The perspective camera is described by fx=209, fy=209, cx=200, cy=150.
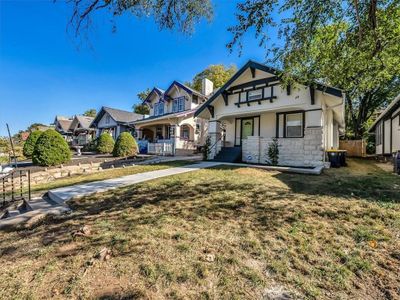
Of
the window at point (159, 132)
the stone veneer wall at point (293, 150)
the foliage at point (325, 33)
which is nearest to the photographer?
the foliage at point (325, 33)

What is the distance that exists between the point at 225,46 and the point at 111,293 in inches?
267

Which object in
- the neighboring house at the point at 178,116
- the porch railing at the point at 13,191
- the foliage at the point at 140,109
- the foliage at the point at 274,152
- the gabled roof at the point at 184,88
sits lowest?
the porch railing at the point at 13,191

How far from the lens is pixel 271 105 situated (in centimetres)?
1142

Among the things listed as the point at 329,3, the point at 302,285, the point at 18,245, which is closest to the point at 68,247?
the point at 18,245

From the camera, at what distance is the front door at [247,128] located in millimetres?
13453

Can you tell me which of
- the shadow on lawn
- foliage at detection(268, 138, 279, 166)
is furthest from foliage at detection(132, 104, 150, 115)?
the shadow on lawn

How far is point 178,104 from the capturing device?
2109 centimetres

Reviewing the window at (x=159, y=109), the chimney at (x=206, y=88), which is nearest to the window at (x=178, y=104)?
the window at (x=159, y=109)

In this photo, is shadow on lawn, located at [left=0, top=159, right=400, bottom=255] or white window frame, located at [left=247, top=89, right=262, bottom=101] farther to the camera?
white window frame, located at [left=247, top=89, right=262, bottom=101]

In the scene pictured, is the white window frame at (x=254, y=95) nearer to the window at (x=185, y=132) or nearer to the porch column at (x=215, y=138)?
the porch column at (x=215, y=138)

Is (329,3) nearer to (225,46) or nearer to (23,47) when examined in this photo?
(225,46)

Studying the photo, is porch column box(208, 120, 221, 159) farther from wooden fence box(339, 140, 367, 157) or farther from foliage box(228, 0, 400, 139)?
wooden fence box(339, 140, 367, 157)

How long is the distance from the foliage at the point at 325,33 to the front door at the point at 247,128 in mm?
5696

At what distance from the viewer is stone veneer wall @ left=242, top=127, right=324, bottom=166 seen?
9.77 metres
